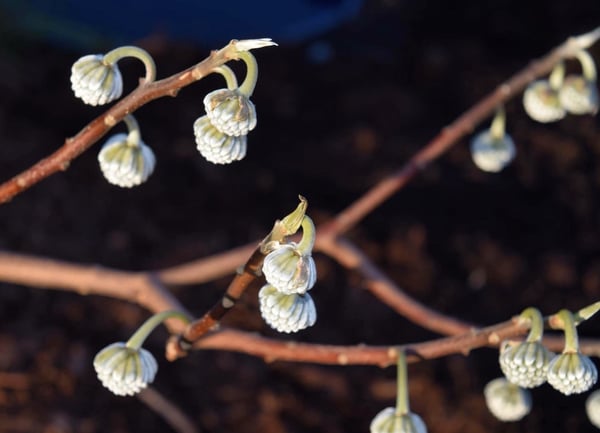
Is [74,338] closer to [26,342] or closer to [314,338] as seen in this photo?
[26,342]

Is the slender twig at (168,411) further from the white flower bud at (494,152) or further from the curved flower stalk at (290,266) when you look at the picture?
the curved flower stalk at (290,266)

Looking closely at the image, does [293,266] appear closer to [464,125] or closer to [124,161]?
[124,161]

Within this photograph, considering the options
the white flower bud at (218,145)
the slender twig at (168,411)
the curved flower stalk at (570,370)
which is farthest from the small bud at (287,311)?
the slender twig at (168,411)

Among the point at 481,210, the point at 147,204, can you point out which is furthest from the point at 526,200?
the point at 147,204

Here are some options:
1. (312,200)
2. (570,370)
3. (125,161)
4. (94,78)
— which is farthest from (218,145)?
(312,200)

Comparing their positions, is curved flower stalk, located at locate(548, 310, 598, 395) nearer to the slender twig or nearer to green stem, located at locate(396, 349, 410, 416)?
green stem, located at locate(396, 349, 410, 416)

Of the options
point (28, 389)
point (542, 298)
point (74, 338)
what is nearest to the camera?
point (28, 389)
